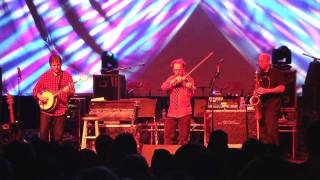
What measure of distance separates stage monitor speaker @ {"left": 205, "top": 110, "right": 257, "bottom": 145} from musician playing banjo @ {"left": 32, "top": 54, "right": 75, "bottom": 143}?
8.68 ft

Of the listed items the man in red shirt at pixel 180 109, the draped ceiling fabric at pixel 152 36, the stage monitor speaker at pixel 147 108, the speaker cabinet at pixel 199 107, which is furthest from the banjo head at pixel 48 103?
the speaker cabinet at pixel 199 107

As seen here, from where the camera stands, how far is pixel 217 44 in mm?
11742

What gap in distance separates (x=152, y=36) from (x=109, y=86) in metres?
1.56

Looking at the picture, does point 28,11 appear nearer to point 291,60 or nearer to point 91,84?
point 91,84

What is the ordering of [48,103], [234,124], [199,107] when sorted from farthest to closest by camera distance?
[199,107] → [234,124] → [48,103]

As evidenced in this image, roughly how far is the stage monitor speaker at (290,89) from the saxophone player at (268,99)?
2.70 feet

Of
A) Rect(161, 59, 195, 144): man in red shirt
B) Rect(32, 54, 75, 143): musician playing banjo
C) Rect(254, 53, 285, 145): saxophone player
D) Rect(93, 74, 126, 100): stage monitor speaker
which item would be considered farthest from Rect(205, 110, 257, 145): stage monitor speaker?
Rect(32, 54, 75, 143): musician playing banjo

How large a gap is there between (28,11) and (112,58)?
87.2 inches

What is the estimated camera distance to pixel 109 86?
1102 cm

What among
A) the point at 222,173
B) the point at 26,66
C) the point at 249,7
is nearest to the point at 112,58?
the point at 26,66

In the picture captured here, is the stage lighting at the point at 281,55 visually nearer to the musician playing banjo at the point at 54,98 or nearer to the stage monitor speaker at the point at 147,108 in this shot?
the stage monitor speaker at the point at 147,108

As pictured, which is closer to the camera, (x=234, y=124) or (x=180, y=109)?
(x=180, y=109)

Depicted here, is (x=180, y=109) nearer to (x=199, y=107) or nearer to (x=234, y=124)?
(x=234, y=124)

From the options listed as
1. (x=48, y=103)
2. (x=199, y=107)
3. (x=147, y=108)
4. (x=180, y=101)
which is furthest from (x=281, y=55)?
(x=48, y=103)
